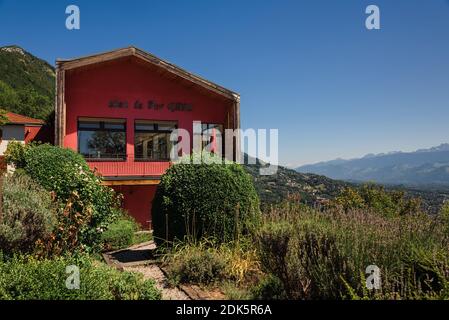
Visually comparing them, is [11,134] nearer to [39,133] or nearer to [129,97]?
[39,133]

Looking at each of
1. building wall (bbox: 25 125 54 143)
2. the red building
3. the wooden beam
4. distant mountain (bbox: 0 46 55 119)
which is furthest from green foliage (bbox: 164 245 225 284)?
distant mountain (bbox: 0 46 55 119)

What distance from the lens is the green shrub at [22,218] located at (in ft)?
23.7

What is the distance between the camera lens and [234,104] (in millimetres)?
19719

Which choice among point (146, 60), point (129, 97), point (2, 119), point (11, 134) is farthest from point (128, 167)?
point (2, 119)

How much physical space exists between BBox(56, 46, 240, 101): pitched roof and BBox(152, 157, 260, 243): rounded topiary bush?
9.68m

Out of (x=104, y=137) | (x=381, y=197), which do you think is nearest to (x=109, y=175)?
(x=104, y=137)

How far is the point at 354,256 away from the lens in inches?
218

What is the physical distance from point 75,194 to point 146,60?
1052cm

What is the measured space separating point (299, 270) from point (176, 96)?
1527 centimetres

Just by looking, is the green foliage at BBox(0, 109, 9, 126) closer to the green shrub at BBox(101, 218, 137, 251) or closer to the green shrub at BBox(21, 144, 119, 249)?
the green shrub at BBox(21, 144, 119, 249)

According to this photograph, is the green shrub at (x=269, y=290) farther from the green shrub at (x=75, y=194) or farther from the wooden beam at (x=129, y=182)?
the wooden beam at (x=129, y=182)

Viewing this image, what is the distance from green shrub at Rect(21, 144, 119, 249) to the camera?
29.3 feet

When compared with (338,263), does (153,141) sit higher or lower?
higher

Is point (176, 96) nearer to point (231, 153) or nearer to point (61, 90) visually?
point (231, 153)
